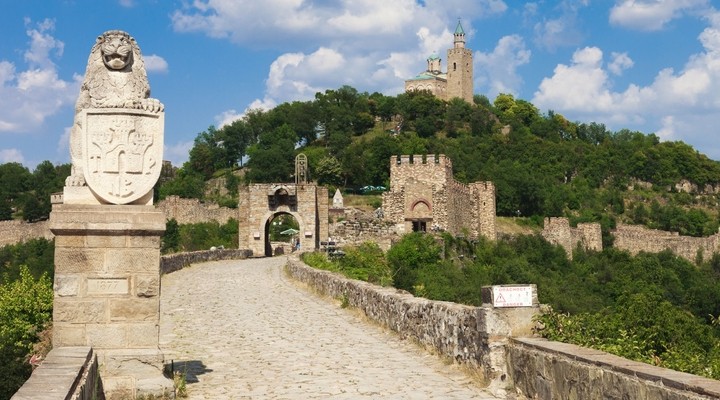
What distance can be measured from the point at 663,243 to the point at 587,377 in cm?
6570

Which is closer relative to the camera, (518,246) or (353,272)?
(353,272)

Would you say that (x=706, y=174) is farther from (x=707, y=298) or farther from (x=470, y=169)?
(x=707, y=298)

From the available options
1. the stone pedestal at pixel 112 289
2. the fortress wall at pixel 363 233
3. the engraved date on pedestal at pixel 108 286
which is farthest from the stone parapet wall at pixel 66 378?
the fortress wall at pixel 363 233

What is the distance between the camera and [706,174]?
99.6 meters

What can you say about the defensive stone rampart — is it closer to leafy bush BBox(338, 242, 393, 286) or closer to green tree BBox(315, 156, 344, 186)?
green tree BBox(315, 156, 344, 186)

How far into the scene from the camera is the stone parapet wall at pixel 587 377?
4.63 metres

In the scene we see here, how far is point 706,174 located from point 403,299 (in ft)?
318

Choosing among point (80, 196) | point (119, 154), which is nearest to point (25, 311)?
point (80, 196)

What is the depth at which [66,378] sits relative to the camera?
5.04 metres

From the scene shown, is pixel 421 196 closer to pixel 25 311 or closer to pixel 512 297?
pixel 25 311

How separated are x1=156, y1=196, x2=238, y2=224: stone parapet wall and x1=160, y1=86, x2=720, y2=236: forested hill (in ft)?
32.4

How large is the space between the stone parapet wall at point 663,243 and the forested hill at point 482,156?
2321mm

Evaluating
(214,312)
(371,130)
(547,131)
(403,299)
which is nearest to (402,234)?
(214,312)

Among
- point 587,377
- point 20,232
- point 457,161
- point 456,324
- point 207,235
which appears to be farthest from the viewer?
point 457,161
